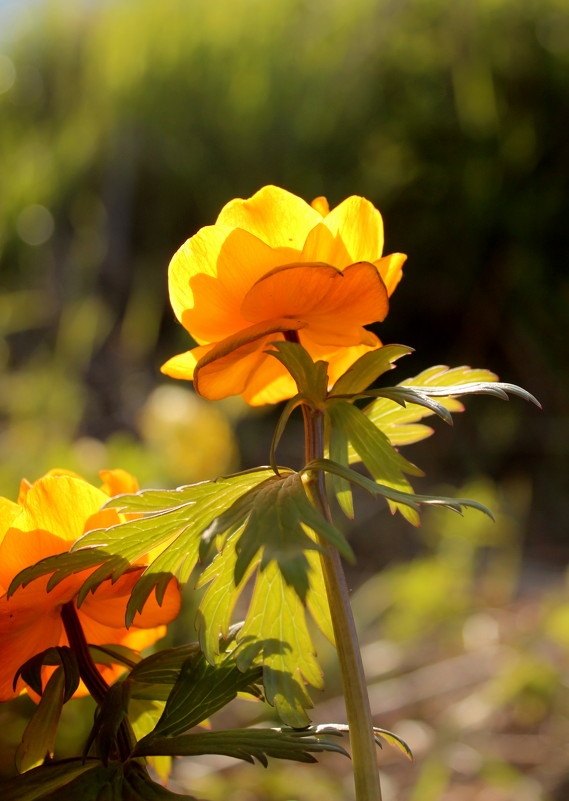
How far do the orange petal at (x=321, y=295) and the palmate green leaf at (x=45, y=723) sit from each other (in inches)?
5.6

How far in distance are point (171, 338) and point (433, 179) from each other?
996 millimetres

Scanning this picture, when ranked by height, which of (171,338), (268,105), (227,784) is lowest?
(227,784)

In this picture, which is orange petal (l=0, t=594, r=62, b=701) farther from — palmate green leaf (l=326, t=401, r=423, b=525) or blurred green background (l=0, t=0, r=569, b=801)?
blurred green background (l=0, t=0, r=569, b=801)

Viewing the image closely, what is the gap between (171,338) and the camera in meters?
2.71

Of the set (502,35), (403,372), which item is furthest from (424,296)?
(502,35)

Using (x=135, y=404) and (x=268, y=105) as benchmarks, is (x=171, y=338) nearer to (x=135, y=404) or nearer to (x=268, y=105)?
(x=135, y=404)

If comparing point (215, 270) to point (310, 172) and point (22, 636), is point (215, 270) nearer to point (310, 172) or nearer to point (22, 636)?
point (22, 636)

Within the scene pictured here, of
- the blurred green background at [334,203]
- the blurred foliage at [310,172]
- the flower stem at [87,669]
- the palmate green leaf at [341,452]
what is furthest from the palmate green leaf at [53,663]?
the blurred foliage at [310,172]

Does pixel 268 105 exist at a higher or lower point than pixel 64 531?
higher

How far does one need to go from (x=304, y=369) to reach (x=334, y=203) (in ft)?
6.58

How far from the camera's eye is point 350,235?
0.29 m

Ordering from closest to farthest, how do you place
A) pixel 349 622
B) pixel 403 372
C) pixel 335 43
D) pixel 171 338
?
pixel 349 622
pixel 403 372
pixel 335 43
pixel 171 338

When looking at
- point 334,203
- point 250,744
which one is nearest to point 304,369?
point 250,744

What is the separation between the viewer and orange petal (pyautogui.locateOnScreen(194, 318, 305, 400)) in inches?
10.2
